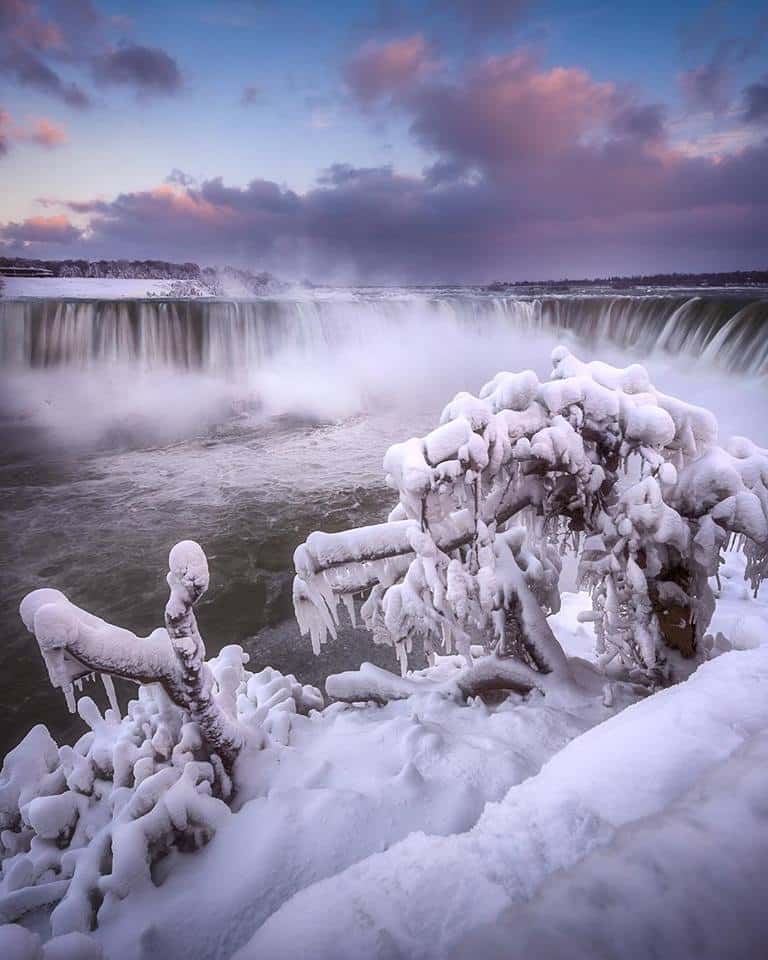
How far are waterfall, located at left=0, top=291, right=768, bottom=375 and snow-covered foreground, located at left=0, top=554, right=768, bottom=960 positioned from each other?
21.2 meters

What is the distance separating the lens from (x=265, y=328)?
90.0 feet

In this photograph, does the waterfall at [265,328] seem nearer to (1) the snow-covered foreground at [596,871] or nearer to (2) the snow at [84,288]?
(2) the snow at [84,288]

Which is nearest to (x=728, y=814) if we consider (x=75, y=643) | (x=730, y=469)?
(x=730, y=469)

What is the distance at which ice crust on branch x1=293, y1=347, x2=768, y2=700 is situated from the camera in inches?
132

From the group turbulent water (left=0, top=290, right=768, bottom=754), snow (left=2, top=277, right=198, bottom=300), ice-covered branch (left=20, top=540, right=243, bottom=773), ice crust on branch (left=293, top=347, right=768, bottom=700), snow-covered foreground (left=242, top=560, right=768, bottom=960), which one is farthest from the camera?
snow (left=2, top=277, right=198, bottom=300)

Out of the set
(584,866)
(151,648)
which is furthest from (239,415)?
(584,866)

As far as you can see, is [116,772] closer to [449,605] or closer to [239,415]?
[449,605]

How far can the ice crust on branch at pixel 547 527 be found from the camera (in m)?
3.35

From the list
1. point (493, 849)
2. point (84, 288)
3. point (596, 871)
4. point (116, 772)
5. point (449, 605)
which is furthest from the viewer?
point (84, 288)

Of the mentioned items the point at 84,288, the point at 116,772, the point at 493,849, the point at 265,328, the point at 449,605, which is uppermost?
the point at 84,288

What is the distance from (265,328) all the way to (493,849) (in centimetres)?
2859

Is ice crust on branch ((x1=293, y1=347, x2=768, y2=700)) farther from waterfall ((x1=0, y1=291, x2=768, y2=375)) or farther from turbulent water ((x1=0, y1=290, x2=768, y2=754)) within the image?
waterfall ((x1=0, y1=291, x2=768, y2=375))

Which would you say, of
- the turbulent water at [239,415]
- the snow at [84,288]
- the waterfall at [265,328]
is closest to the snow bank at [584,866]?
the turbulent water at [239,415]

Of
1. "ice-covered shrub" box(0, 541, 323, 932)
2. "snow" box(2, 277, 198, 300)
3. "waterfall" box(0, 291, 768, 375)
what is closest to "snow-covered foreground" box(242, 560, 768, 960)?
"ice-covered shrub" box(0, 541, 323, 932)
